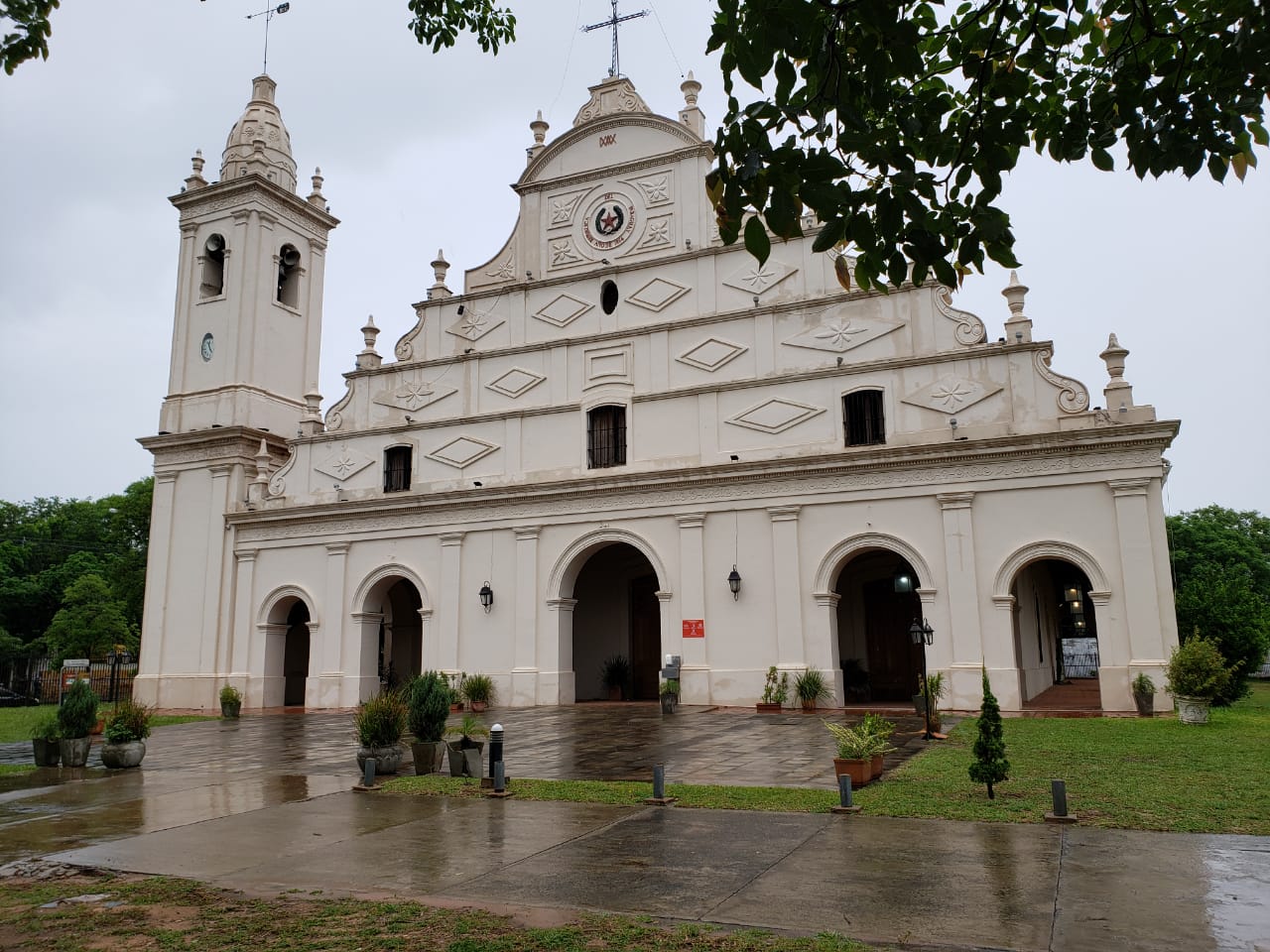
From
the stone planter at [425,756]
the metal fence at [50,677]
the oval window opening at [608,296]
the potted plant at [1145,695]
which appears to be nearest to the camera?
the stone planter at [425,756]

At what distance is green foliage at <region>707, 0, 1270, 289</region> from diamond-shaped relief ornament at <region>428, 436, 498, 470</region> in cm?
2142

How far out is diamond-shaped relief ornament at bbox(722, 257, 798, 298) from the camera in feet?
79.5

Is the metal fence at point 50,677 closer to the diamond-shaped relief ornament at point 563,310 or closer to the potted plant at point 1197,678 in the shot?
the diamond-shaped relief ornament at point 563,310

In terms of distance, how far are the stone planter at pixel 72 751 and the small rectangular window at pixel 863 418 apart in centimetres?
1625

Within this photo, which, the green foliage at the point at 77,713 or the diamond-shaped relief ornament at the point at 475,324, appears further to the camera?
the diamond-shaped relief ornament at the point at 475,324

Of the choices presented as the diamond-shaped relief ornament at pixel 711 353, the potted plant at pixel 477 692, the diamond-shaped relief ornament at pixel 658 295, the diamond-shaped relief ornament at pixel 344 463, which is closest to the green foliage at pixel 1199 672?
the diamond-shaped relief ornament at pixel 711 353

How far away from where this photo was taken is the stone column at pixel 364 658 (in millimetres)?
26422

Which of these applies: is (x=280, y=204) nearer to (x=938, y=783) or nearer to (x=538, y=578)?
(x=538, y=578)

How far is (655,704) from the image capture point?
79.6 feet

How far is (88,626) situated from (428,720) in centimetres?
3242

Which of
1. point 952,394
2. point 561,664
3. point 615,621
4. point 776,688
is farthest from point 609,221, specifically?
point 776,688

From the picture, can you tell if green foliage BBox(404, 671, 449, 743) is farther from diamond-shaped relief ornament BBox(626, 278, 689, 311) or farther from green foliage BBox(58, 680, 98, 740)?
diamond-shaped relief ornament BBox(626, 278, 689, 311)

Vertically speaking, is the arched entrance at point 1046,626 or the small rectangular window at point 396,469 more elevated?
the small rectangular window at point 396,469

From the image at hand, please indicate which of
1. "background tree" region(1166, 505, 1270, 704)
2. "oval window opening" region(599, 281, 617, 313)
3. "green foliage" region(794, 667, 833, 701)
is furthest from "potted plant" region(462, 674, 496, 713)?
"background tree" region(1166, 505, 1270, 704)
